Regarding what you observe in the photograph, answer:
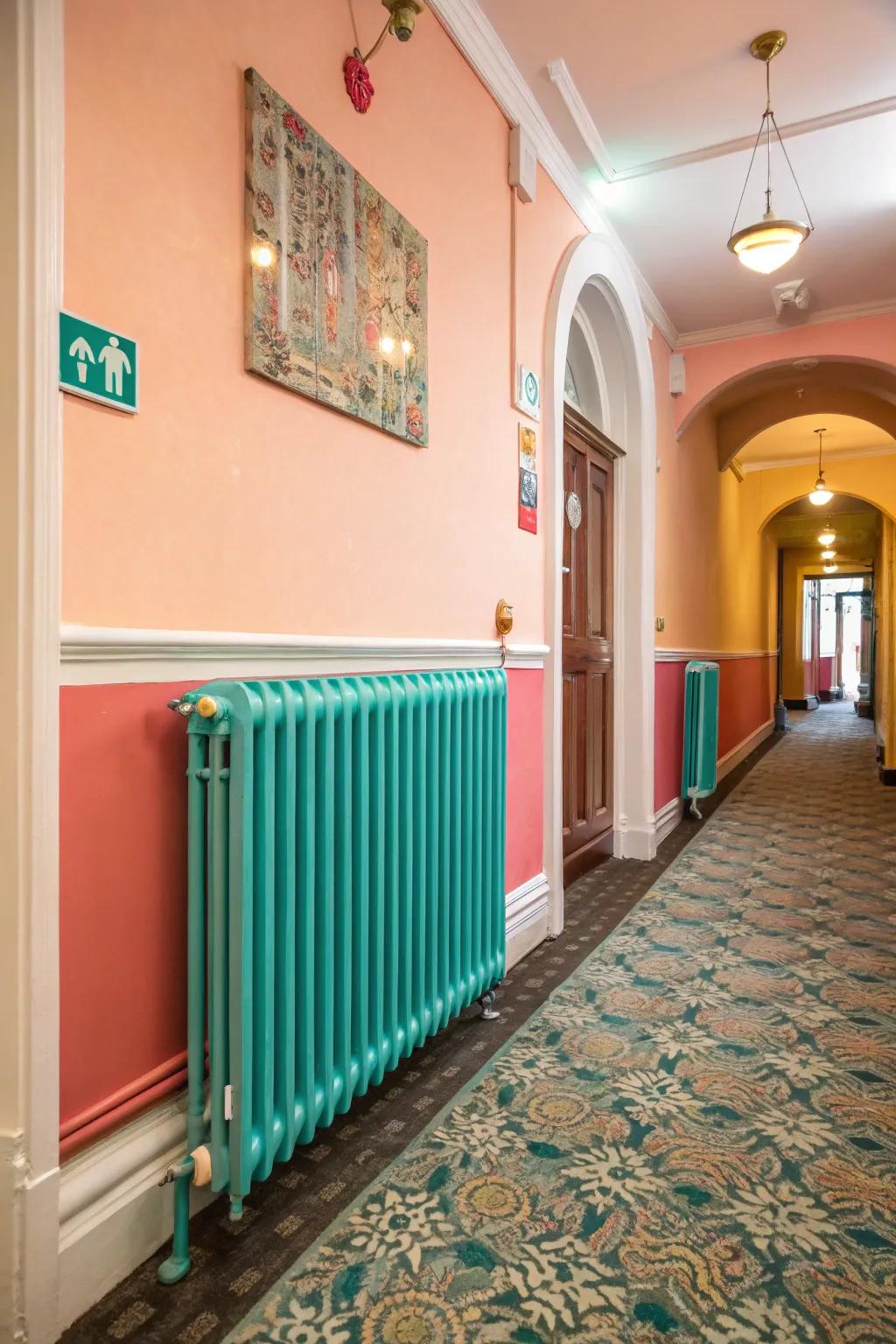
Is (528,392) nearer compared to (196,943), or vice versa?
(196,943)

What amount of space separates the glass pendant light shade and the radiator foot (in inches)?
121

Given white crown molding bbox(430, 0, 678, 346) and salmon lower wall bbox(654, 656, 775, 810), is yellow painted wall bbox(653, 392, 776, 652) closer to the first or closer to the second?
salmon lower wall bbox(654, 656, 775, 810)

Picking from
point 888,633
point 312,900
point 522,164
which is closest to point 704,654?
point 888,633

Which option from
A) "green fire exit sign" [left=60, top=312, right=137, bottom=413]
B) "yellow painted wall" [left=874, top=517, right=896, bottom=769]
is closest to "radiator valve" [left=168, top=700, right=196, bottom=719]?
"green fire exit sign" [left=60, top=312, right=137, bottom=413]

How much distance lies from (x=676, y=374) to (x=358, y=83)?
12.5ft

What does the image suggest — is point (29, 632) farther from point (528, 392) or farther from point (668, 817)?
point (668, 817)

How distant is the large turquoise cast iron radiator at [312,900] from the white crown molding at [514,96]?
82.7 inches

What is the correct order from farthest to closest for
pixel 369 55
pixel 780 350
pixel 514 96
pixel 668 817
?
pixel 780 350
pixel 668 817
pixel 514 96
pixel 369 55

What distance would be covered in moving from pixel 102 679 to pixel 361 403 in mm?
1021

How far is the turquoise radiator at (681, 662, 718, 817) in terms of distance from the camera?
5.51m

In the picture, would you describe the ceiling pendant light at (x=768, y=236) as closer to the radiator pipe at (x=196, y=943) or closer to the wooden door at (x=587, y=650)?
the wooden door at (x=587, y=650)

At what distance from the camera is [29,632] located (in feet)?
3.88

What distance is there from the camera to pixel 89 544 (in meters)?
1.29

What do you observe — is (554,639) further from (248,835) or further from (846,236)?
(846,236)
